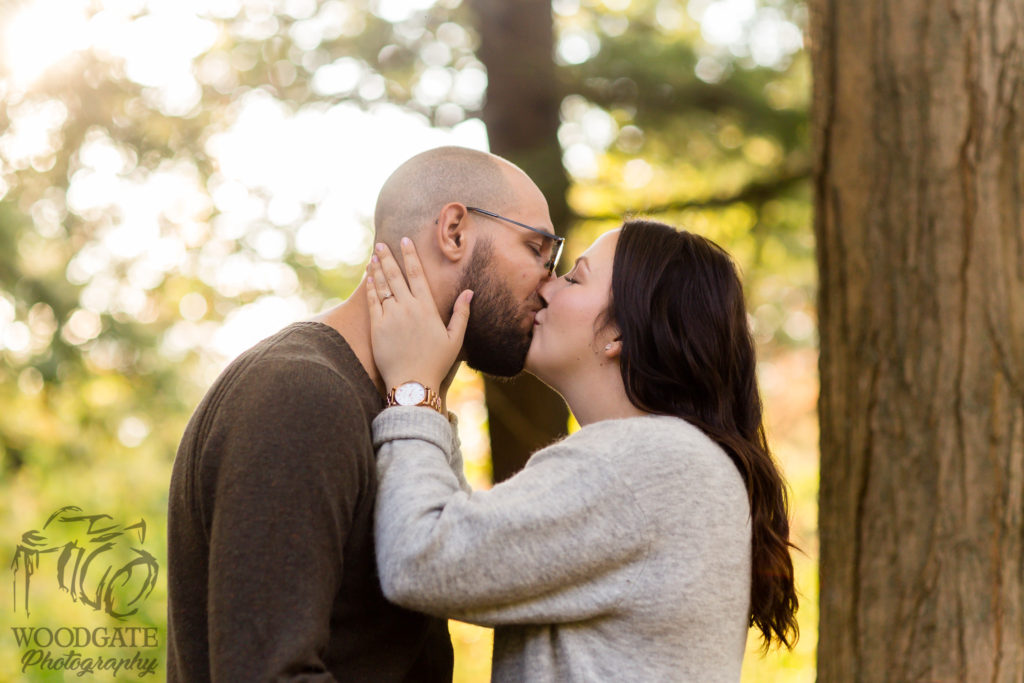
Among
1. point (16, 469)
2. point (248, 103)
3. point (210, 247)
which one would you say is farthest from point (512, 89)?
point (16, 469)

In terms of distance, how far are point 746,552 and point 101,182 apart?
20.1 feet

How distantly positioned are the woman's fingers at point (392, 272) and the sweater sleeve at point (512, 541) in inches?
18.7

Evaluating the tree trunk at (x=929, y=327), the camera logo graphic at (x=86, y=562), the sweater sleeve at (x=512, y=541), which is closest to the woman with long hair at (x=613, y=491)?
the sweater sleeve at (x=512, y=541)

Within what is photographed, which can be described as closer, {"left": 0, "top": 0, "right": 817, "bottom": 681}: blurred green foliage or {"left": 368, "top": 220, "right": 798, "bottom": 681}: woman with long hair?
{"left": 368, "top": 220, "right": 798, "bottom": 681}: woman with long hair

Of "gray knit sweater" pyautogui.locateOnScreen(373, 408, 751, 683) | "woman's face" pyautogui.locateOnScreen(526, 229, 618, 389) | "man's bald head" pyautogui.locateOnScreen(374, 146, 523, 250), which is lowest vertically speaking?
"gray knit sweater" pyautogui.locateOnScreen(373, 408, 751, 683)

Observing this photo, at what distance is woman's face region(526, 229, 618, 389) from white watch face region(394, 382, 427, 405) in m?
0.44

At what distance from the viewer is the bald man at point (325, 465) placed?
1809mm

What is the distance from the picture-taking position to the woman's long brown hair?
92.2 inches

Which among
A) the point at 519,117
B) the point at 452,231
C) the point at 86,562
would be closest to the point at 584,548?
the point at 452,231

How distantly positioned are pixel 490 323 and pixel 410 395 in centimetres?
46

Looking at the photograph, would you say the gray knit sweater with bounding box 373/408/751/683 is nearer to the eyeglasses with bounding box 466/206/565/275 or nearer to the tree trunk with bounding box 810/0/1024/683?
the tree trunk with bounding box 810/0/1024/683

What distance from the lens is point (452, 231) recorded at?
2539 millimetres

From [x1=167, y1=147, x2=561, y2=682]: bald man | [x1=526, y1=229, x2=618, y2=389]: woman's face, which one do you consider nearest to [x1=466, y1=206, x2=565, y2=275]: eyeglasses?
[x1=167, y1=147, x2=561, y2=682]: bald man

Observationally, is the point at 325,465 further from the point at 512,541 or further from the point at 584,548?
the point at 584,548
